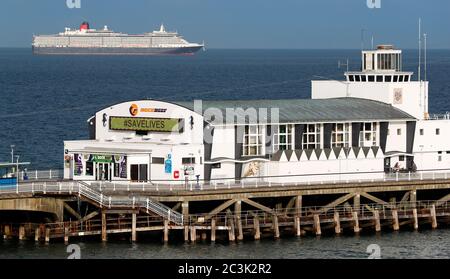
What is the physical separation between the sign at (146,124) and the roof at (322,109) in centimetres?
109

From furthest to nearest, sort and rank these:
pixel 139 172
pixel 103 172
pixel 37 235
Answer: pixel 103 172
pixel 139 172
pixel 37 235

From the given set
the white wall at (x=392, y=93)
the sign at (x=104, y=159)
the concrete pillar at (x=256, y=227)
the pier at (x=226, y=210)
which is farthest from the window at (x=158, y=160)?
the white wall at (x=392, y=93)

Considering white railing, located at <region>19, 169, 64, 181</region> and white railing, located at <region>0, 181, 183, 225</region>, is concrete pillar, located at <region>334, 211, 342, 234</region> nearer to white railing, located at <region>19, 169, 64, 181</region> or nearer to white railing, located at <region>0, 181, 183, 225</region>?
white railing, located at <region>0, 181, 183, 225</region>

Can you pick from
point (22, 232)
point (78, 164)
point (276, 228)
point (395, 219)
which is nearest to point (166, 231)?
point (276, 228)

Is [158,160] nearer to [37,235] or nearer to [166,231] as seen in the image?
[166,231]

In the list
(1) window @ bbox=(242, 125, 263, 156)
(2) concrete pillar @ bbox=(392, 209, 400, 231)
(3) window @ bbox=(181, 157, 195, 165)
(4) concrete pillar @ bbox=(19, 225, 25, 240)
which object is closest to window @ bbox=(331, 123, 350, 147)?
(1) window @ bbox=(242, 125, 263, 156)

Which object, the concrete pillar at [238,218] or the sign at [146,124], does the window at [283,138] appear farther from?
the concrete pillar at [238,218]

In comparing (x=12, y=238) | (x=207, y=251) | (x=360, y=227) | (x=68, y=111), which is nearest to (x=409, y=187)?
(x=360, y=227)

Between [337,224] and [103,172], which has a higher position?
[103,172]

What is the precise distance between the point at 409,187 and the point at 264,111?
8.46 metres

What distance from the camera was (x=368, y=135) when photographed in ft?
246

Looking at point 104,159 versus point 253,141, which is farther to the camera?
point 253,141

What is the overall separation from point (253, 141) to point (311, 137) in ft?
11.3

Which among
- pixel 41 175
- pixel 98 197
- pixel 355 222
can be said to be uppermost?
pixel 41 175
